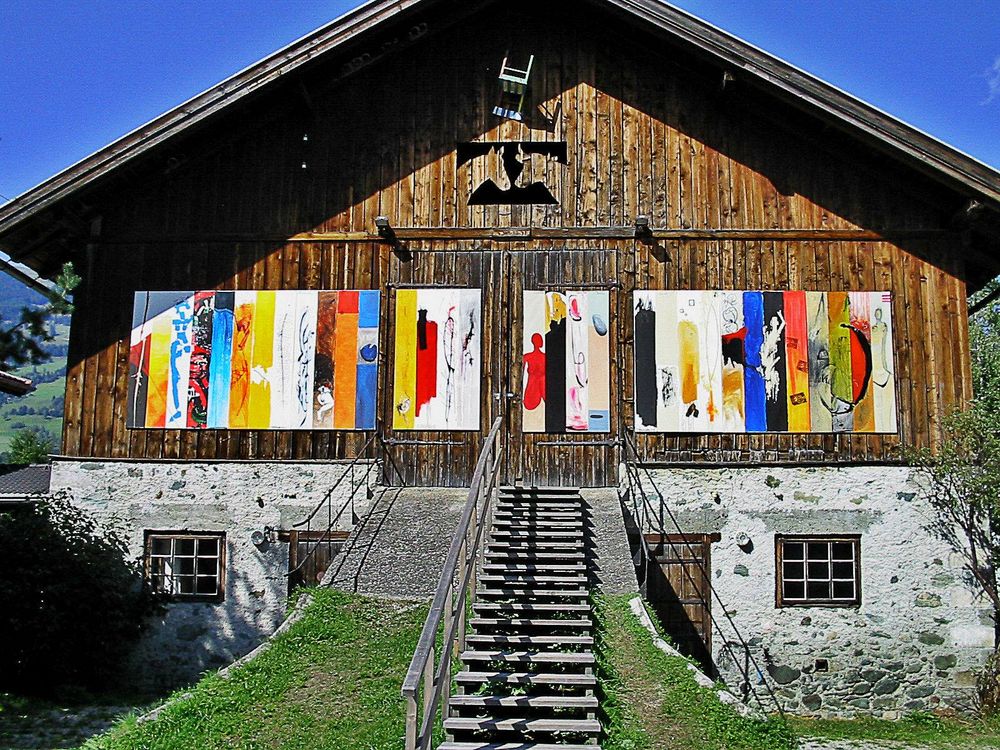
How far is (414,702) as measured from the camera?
6277mm

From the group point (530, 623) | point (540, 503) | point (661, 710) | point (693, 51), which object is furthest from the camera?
point (693, 51)

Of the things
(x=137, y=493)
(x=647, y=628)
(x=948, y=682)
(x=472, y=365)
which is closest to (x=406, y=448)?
(x=472, y=365)

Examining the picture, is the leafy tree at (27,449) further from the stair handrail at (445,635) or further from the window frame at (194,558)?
the stair handrail at (445,635)

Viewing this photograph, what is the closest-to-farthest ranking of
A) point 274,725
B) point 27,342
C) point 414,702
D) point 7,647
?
point 414,702 < point 274,725 < point 27,342 < point 7,647

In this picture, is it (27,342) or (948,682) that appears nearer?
(27,342)

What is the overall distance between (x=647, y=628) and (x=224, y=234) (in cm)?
798

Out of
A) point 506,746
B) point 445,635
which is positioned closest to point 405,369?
point 445,635

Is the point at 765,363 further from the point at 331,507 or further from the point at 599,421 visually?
the point at 331,507

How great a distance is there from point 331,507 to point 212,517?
1573 mm

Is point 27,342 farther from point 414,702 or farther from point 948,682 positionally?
point 948,682

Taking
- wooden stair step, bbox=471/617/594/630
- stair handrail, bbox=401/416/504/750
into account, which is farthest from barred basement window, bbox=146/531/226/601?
wooden stair step, bbox=471/617/594/630

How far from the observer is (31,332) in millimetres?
9516

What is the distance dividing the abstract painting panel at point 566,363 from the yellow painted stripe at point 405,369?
148cm

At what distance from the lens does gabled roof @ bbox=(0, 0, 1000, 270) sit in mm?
13125
